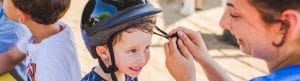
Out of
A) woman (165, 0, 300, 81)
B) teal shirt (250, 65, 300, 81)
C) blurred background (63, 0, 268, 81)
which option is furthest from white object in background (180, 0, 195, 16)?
teal shirt (250, 65, 300, 81)

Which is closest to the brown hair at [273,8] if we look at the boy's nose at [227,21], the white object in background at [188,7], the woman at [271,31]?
the woman at [271,31]

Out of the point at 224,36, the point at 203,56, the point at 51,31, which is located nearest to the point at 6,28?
the point at 51,31

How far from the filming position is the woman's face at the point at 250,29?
1166 mm

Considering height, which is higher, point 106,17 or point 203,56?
point 106,17

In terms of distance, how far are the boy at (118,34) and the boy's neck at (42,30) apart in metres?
0.20

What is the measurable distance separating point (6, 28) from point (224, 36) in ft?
8.90

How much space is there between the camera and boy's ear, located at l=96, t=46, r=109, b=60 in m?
1.68

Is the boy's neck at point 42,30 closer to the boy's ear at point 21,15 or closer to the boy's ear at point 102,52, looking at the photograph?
the boy's ear at point 21,15

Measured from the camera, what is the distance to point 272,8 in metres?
1.11

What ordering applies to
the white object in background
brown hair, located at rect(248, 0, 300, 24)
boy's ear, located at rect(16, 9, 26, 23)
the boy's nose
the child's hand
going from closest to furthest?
brown hair, located at rect(248, 0, 300, 24) → the boy's nose → the child's hand → boy's ear, located at rect(16, 9, 26, 23) → the white object in background

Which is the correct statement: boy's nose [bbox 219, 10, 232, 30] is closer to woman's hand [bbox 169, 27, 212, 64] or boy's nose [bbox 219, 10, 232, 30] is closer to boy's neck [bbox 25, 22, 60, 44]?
woman's hand [bbox 169, 27, 212, 64]

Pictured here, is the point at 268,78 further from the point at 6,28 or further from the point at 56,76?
the point at 6,28

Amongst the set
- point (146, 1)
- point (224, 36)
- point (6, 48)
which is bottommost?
point (224, 36)

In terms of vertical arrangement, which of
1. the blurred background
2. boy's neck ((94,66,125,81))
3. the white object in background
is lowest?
the blurred background
